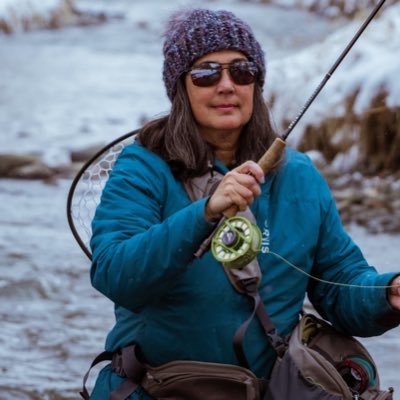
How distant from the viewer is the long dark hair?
312 centimetres

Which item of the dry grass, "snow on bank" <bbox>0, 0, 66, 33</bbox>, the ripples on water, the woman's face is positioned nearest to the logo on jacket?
the woman's face

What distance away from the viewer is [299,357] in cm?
291

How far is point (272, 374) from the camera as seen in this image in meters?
2.97

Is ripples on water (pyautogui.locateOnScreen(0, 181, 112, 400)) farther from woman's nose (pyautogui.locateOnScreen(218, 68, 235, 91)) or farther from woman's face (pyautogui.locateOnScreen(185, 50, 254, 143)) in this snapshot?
woman's nose (pyautogui.locateOnScreen(218, 68, 235, 91))

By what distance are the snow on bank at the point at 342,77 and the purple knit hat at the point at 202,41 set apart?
7195 mm

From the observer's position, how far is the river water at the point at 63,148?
18.7 feet

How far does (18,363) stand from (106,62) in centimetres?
1893

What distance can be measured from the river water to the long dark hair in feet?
2.73

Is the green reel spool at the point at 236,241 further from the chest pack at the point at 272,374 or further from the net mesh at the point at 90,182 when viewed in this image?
the net mesh at the point at 90,182

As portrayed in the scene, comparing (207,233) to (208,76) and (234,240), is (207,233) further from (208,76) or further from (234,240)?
(208,76)

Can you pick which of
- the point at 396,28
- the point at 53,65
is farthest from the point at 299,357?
the point at 53,65

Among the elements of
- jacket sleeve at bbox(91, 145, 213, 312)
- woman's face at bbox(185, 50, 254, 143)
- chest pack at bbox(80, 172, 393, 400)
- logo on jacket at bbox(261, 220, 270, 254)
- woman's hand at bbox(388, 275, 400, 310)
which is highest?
woman's face at bbox(185, 50, 254, 143)

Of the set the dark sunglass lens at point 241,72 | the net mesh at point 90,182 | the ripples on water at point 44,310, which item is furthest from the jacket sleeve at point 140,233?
the ripples on water at point 44,310

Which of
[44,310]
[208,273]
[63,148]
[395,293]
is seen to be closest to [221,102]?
[208,273]
